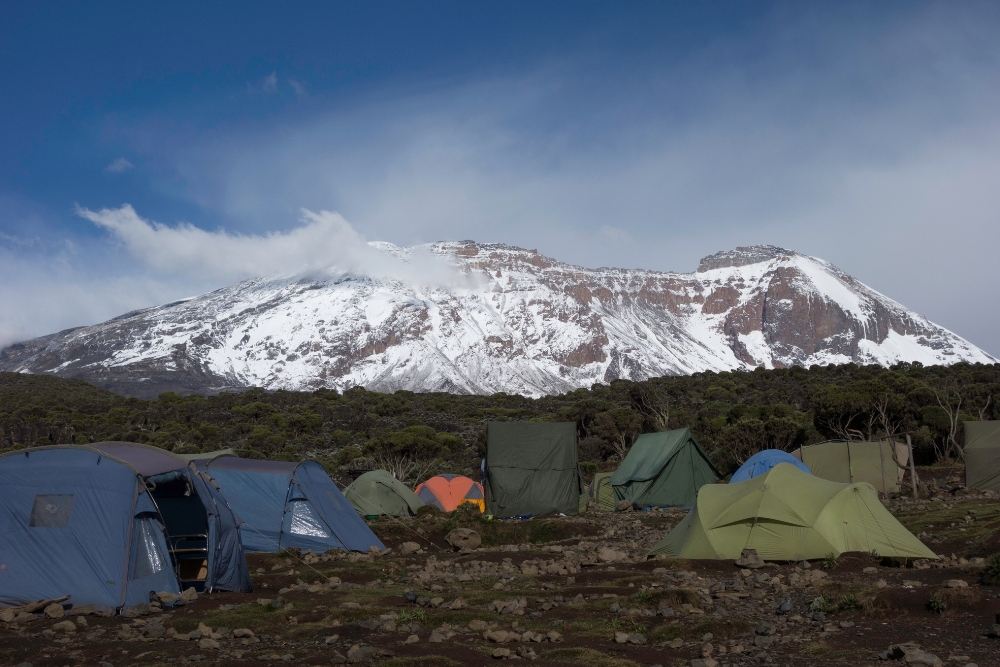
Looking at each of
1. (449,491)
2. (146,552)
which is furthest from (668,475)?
(146,552)

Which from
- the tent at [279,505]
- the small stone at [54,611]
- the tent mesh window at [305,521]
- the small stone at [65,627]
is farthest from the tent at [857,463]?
the small stone at [65,627]

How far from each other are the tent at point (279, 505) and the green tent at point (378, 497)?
7957 millimetres

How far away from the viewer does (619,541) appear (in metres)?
17.8

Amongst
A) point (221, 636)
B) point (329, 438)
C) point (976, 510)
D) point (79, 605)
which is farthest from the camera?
point (329, 438)

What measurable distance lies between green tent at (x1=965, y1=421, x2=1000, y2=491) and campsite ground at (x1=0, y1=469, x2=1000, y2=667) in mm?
9455

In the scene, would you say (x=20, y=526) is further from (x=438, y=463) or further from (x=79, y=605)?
(x=438, y=463)

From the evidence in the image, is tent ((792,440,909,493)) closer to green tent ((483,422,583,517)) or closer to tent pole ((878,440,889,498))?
tent pole ((878,440,889,498))

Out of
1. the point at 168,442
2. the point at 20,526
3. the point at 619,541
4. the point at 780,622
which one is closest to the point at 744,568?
the point at 780,622

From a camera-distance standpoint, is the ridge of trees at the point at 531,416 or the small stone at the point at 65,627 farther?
the ridge of trees at the point at 531,416

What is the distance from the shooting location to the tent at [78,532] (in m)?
10.2

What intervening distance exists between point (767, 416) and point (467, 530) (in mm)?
28333

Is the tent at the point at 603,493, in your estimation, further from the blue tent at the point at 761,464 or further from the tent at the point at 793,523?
the tent at the point at 793,523

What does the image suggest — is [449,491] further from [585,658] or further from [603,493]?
[585,658]

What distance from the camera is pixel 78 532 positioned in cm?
1048
